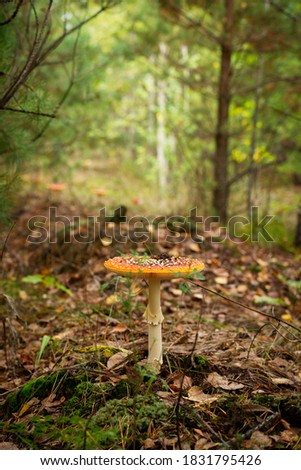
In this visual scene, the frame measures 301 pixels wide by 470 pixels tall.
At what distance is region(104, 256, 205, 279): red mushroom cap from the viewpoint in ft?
7.72

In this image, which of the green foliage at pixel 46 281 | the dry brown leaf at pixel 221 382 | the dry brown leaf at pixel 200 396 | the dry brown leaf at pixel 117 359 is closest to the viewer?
the dry brown leaf at pixel 200 396

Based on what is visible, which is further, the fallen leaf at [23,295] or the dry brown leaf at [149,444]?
the fallen leaf at [23,295]

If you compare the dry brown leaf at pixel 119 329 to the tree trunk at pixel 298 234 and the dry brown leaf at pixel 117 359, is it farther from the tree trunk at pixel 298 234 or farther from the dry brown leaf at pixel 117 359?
the tree trunk at pixel 298 234

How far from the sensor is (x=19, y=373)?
3.25 meters

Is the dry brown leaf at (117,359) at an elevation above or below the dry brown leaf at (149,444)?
above

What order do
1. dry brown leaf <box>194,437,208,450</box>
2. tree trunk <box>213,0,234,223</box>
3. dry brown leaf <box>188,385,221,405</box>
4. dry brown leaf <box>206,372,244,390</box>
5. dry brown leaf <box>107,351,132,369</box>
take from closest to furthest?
dry brown leaf <box>194,437,208,450</box>, dry brown leaf <box>188,385,221,405</box>, dry brown leaf <box>206,372,244,390</box>, dry brown leaf <box>107,351,132,369</box>, tree trunk <box>213,0,234,223</box>

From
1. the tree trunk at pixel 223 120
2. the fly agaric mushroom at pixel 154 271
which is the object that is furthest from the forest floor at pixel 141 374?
the tree trunk at pixel 223 120

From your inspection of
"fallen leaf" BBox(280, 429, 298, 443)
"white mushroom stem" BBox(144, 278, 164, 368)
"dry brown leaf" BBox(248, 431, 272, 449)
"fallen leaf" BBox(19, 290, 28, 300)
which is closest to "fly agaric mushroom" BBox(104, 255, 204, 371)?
"white mushroom stem" BBox(144, 278, 164, 368)

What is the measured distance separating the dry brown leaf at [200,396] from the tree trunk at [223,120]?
18.2ft

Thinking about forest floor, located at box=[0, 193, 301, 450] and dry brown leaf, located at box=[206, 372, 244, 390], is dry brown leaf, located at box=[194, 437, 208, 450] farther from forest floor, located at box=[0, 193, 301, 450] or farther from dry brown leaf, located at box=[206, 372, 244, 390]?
dry brown leaf, located at box=[206, 372, 244, 390]

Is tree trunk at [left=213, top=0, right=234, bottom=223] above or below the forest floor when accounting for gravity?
above

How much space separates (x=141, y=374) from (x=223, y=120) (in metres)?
6.36

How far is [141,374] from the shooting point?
2.40 meters

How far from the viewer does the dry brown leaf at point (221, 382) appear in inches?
103
